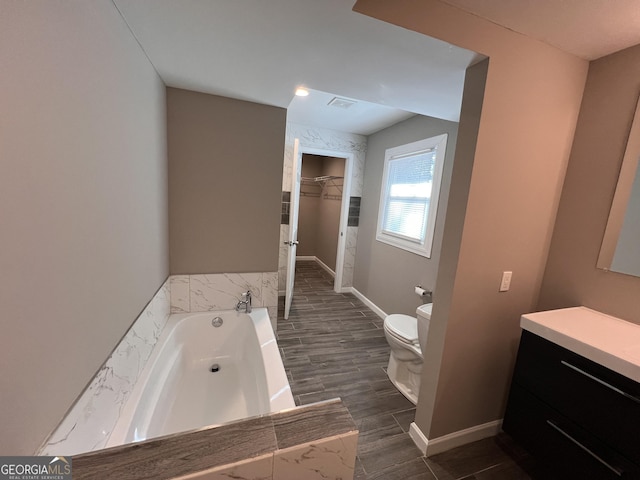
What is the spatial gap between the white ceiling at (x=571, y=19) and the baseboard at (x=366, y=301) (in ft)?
9.24

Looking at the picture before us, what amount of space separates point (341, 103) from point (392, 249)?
1.74m

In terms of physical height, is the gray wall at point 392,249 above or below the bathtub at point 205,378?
above

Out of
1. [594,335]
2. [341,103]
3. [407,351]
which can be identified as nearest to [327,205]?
[341,103]

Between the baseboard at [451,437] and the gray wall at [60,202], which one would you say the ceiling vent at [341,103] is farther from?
the baseboard at [451,437]

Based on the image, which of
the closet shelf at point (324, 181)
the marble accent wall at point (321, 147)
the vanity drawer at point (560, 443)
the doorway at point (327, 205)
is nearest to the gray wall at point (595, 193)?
the vanity drawer at point (560, 443)

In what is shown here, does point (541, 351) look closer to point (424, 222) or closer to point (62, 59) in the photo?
point (424, 222)

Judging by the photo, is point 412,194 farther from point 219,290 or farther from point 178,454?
point 178,454

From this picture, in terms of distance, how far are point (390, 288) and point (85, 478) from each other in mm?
2878

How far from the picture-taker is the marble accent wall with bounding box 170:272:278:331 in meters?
2.16

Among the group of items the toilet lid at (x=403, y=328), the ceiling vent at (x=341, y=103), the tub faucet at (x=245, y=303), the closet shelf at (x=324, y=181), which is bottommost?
the toilet lid at (x=403, y=328)

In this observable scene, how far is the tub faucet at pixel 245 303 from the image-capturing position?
7.43 ft

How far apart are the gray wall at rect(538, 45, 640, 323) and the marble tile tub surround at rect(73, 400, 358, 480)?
1506 millimetres

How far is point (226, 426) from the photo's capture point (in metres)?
0.87

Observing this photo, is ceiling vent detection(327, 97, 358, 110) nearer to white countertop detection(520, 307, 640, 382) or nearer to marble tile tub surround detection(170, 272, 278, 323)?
marble tile tub surround detection(170, 272, 278, 323)
